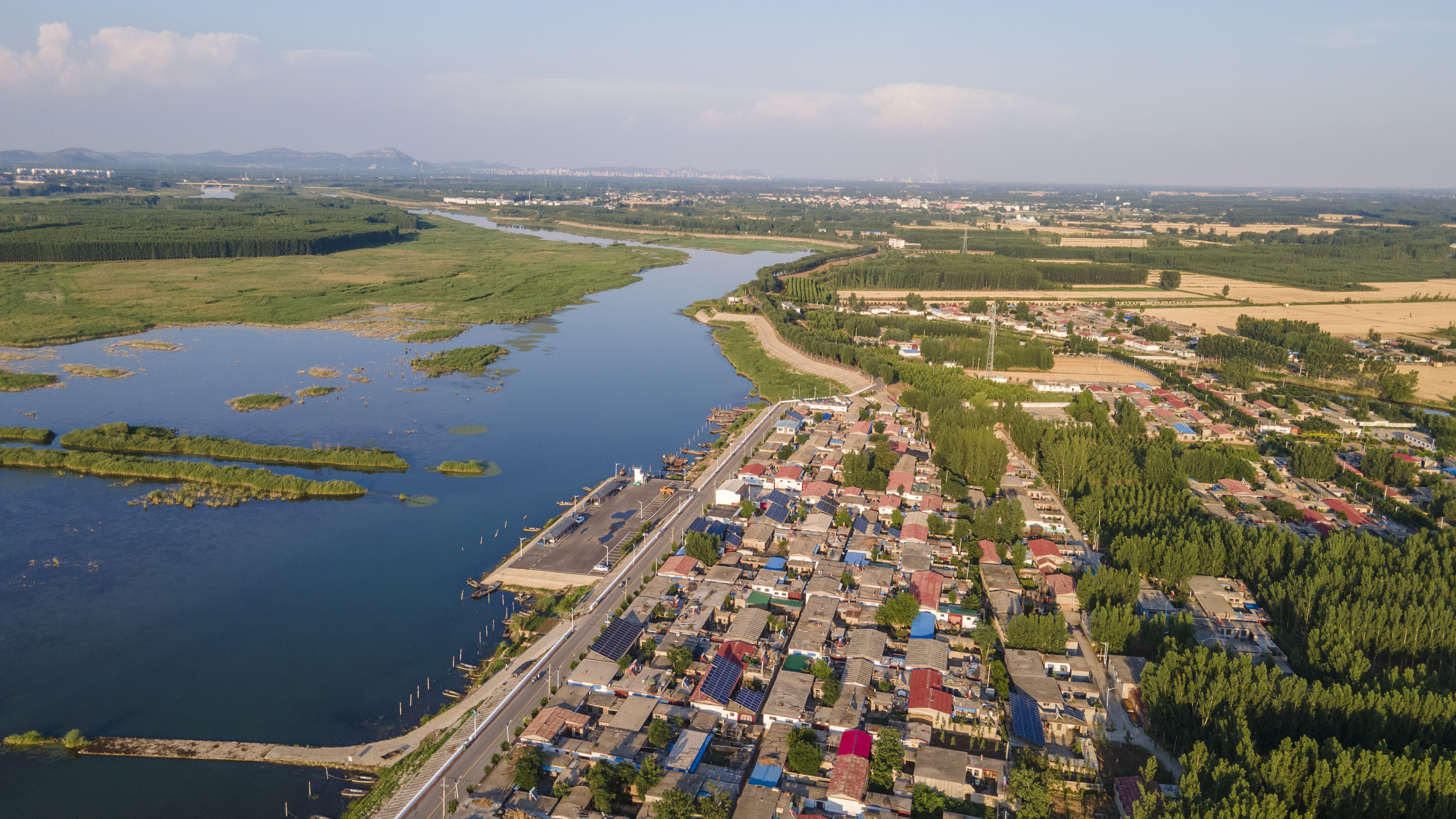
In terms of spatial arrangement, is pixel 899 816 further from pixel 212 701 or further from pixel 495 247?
pixel 495 247

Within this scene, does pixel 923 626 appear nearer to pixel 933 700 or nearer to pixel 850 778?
pixel 933 700

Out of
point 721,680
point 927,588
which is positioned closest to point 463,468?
point 721,680

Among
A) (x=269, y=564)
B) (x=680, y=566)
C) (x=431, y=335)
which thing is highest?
(x=431, y=335)

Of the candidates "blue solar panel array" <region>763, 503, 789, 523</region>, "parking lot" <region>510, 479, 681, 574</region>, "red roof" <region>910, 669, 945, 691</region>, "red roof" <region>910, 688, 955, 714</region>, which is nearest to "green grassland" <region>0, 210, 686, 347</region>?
"parking lot" <region>510, 479, 681, 574</region>

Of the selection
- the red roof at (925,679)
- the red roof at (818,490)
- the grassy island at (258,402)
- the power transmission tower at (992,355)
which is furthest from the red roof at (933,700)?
the grassy island at (258,402)

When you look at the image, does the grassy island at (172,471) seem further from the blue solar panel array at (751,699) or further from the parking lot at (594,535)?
the blue solar panel array at (751,699)

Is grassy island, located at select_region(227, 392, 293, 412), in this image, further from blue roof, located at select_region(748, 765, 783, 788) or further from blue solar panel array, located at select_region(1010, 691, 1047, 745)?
blue solar panel array, located at select_region(1010, 691, 1047, 745)
